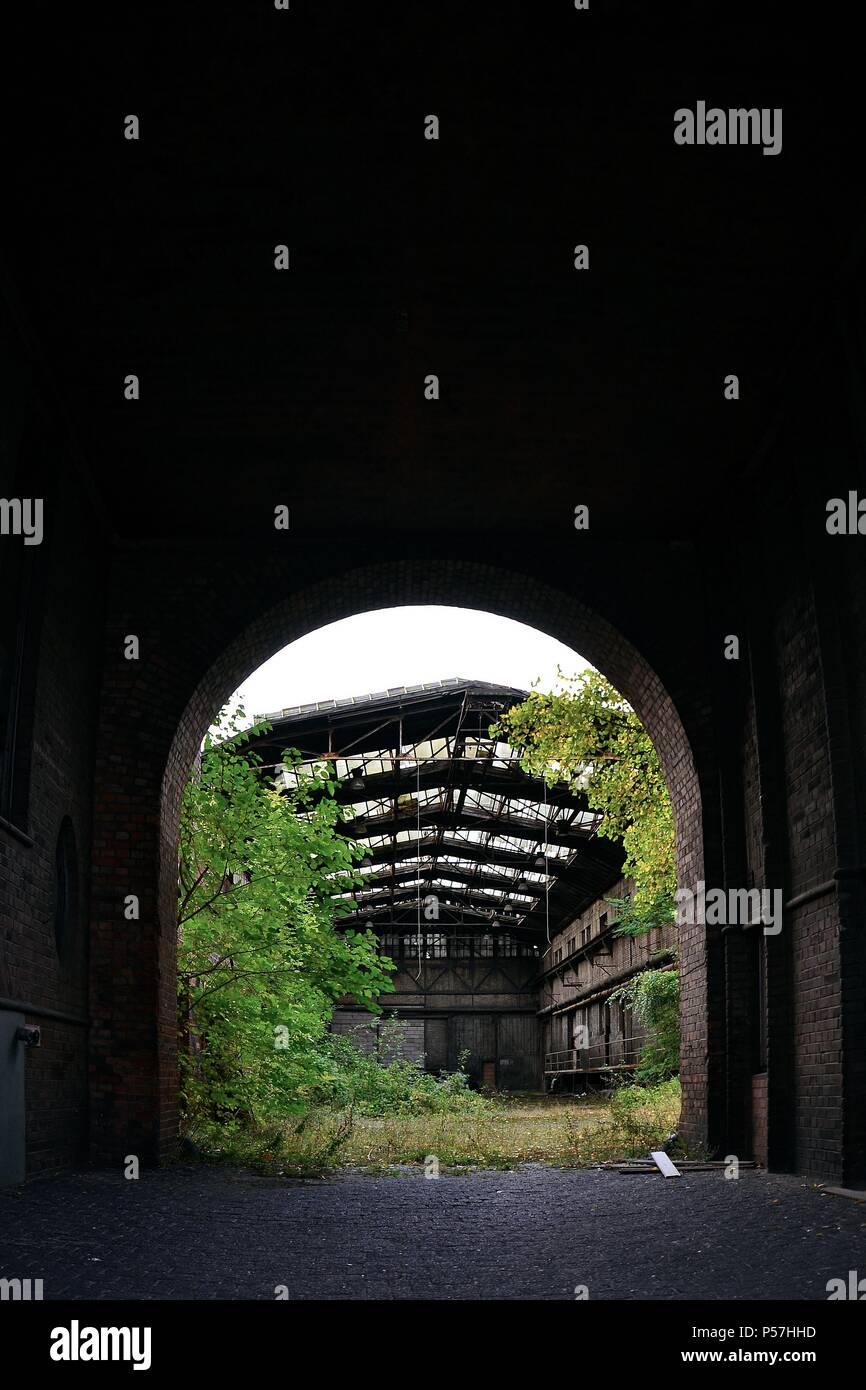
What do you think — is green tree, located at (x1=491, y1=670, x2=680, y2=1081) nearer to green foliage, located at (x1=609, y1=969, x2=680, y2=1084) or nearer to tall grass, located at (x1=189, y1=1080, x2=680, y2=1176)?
green foliage, located at (x1=609, y1=969, x2=680, y2=1084)

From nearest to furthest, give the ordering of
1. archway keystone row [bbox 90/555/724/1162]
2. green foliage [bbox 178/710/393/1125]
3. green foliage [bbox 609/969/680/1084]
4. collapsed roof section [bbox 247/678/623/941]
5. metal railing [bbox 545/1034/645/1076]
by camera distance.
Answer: archway keystone row [bbox 90/555/724/1162] → green foliage [bbox 178/710/393/1125] → green foliage [bbox 609/969/680/1084] → collapsed roof section [bbox 247/678/623/941] → metal railing [bbox 545/1034/645/1076]

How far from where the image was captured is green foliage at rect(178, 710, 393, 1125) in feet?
47.7

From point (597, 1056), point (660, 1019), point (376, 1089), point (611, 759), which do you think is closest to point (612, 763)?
point (611, 759)

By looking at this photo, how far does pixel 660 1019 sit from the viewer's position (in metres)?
21.6

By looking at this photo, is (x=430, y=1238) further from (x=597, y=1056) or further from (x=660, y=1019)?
(x=597, y=1056)

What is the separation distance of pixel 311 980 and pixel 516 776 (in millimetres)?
14247

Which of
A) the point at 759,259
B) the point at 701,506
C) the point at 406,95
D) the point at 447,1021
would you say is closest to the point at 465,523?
the point at 701,506

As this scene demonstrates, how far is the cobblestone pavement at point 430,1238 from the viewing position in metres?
5.60

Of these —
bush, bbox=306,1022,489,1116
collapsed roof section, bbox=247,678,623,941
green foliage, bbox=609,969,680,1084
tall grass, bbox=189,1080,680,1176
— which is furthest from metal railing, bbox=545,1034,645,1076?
tall grass, bbox=189,1080,680,1176

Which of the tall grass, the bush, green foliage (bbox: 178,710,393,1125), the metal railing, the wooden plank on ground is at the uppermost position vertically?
green foliage (bbox: 178,710,393,1125)

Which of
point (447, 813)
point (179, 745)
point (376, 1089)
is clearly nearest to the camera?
point (179, 745)

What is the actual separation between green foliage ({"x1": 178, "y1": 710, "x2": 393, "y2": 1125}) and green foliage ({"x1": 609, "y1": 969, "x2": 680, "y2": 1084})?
19.1ft

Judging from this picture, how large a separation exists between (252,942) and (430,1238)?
7.95 metres

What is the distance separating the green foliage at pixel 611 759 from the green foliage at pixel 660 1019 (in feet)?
6.30
